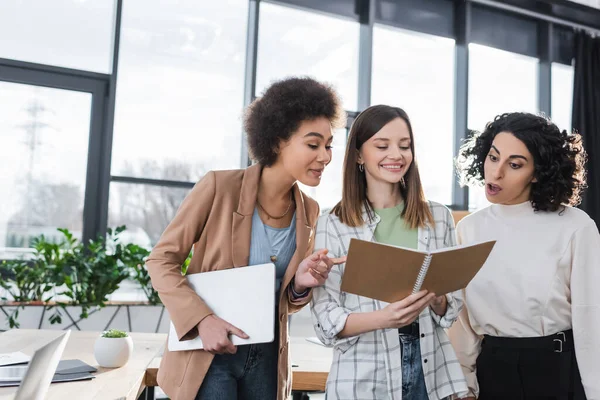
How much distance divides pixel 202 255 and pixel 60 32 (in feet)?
8.44

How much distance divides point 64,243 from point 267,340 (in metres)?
2.22

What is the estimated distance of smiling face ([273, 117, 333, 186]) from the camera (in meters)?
1.49

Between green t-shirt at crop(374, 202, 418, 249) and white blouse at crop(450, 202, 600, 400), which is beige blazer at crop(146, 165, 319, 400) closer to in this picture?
green t-shirt at crop(374, 202, 418, 249)

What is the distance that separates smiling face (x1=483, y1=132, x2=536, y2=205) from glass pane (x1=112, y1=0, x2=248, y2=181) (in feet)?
7.78

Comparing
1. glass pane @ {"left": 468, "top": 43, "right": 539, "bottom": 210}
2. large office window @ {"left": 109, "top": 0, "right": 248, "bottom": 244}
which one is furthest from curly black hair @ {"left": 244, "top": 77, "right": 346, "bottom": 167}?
glass pane @ {"left": 468, "top": 43, "right": 539, "bottom": 210}

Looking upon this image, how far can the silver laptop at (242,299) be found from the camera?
131 cm

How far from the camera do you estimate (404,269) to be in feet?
3.79

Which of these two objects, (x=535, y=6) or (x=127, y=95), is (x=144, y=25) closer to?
(x=127, y=95)

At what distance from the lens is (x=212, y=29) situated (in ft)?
12.3

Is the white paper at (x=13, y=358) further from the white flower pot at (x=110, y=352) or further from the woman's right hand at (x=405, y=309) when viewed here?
the woman's right hand at (x=405, y=309)

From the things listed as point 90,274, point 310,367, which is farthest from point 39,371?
point 90,274

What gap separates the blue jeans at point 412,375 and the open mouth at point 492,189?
0.52 m

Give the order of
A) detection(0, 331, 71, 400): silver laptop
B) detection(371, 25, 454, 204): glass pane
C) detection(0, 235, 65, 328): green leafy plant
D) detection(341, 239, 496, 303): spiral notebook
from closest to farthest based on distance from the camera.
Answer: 1. detection(0, 331, 71, 400): silver laptop
2. detection(341, 239, 496, 303): spiral notebook
3. detection(0, 235, 65, 328): green leafy plant
4. detection(371, 25, 454, 204): glass pane

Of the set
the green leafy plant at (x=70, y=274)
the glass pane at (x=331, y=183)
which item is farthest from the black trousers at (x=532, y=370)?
the glass pane at (x=331, y=183)
